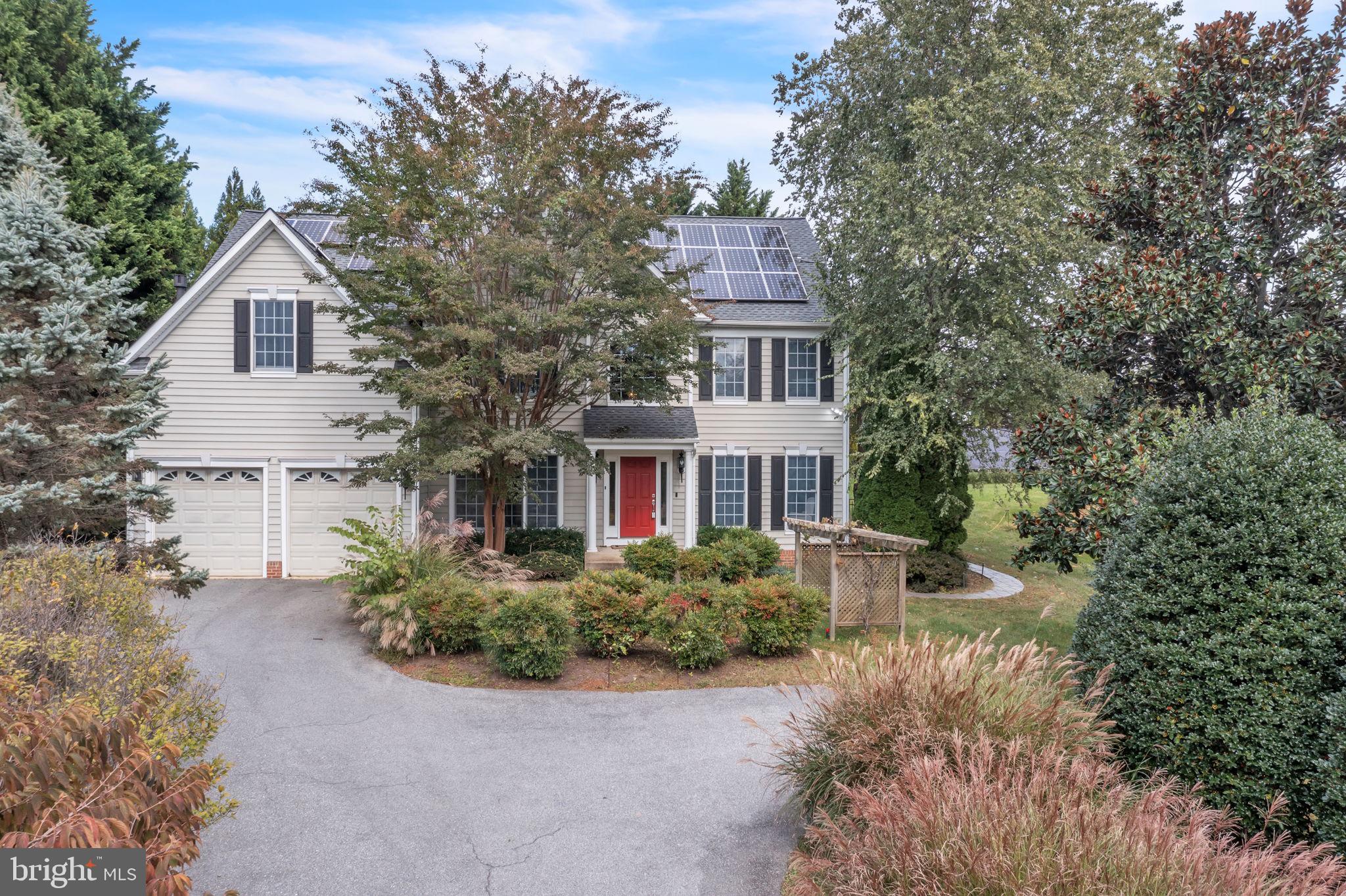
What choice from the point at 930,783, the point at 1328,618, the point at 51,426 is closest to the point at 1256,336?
the point at 1328,618

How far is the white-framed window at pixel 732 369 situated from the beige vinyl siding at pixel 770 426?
0.17m

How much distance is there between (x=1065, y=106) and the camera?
1216 centimetres

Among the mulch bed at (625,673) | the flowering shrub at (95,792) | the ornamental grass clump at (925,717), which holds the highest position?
the flowering shrub at (95,792)

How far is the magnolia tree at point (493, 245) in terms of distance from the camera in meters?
11.7

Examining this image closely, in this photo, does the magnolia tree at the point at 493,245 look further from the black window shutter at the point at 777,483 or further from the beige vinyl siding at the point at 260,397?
the black window shutter at the point at 777,483

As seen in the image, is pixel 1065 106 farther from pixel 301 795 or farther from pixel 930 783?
pixel 301 795

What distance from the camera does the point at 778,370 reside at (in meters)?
16.3

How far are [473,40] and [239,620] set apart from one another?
10.4 m

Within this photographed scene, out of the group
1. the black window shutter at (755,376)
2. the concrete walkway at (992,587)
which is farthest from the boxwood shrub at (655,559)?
the black window shutter at (755,376)

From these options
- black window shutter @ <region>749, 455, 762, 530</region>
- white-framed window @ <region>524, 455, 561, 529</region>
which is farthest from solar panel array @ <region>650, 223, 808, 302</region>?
white-framed window @ <region>524, 455, 561, 529</region>

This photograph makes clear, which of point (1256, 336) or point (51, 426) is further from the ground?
point (1256, 336)

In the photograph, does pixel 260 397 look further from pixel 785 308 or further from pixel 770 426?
pixel 785 308

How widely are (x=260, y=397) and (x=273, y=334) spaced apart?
1262 millimetres

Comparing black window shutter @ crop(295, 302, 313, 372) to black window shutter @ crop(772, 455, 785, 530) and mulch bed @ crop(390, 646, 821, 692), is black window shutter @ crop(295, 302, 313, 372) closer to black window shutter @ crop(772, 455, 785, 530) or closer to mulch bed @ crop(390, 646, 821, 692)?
mulch bed @ crop(390, 646, 821, 692)
